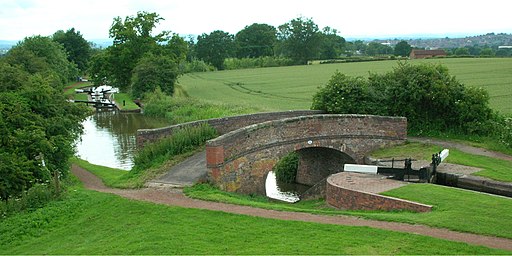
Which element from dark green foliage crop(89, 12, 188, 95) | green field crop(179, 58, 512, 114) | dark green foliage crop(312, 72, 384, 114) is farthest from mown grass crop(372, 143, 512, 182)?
dark green foliage crop(89, 12, 188, 95)

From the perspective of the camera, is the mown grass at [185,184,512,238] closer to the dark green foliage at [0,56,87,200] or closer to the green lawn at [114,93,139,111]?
the dark green foliage at [0,56,87,200]

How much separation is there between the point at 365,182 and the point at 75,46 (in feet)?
280

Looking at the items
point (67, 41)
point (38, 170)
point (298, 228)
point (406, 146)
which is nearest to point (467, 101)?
point (406, 146)

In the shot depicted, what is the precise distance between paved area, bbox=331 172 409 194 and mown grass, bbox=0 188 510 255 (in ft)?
14.4

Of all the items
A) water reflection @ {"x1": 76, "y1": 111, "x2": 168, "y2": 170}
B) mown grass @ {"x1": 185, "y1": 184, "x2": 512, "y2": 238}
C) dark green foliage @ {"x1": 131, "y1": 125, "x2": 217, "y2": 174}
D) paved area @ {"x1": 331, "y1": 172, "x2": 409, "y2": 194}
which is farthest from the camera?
water reflection @ {"x1": 76, "y1": 111, "x2": 168, "y2": 170}

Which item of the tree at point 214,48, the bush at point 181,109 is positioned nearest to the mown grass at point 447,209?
the bush at point 181,109

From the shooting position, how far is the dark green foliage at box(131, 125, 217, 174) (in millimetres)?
18420

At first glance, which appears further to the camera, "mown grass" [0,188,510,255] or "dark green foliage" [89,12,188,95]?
"dark green foliage" [89,12,188,95]

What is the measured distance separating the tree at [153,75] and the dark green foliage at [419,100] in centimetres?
2835

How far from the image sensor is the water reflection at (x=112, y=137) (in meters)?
28.3

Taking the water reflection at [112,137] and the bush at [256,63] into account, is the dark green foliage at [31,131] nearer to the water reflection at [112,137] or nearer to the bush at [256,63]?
the water reflection at [112,137]

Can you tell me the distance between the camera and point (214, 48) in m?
107

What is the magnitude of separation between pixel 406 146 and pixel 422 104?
12.9ft

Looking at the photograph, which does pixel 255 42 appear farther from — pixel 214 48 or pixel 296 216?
pixel 296 216
